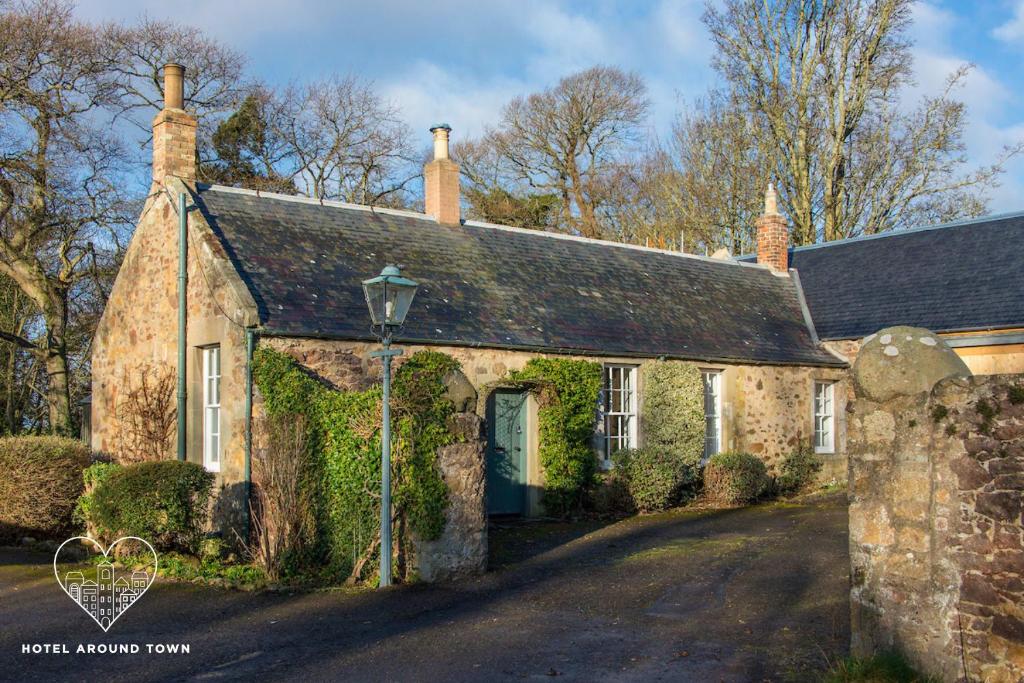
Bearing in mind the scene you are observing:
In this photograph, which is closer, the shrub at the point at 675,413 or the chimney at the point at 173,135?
the chimney at the point at 173,135

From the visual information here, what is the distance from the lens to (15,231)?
859 inches

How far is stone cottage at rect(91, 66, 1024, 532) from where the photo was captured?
13344 millimetres

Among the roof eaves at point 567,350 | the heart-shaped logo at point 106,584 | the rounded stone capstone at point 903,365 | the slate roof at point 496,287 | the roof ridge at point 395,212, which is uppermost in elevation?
the roof ridge at point 395,212

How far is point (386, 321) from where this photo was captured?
10.2 m

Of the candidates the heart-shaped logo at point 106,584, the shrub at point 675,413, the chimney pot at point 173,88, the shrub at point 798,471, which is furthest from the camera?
the shrub at point 798,471

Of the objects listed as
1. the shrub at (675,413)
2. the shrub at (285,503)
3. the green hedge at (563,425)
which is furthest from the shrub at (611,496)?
the shrub at (285,503)

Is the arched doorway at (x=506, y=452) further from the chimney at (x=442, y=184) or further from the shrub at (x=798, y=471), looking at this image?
the shrub at (x=798, y=471)

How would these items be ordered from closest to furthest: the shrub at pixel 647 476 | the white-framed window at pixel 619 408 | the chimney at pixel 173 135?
the chimney at pixel 173 135 < the shrub at pixel 647 476 < the white-framed window at pixel 619 408

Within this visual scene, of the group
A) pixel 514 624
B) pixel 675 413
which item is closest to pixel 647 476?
pixel 675 413

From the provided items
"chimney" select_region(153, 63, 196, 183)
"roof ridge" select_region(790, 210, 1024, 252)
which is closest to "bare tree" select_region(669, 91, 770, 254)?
"roof ridge" select_region(790, 210, 1024, 252)

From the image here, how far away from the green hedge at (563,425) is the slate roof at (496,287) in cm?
42

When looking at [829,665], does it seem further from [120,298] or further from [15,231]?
[15,231]

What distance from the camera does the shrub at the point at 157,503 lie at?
1125 centimetres

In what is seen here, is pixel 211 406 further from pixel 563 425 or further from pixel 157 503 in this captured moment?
pixel 563 425
